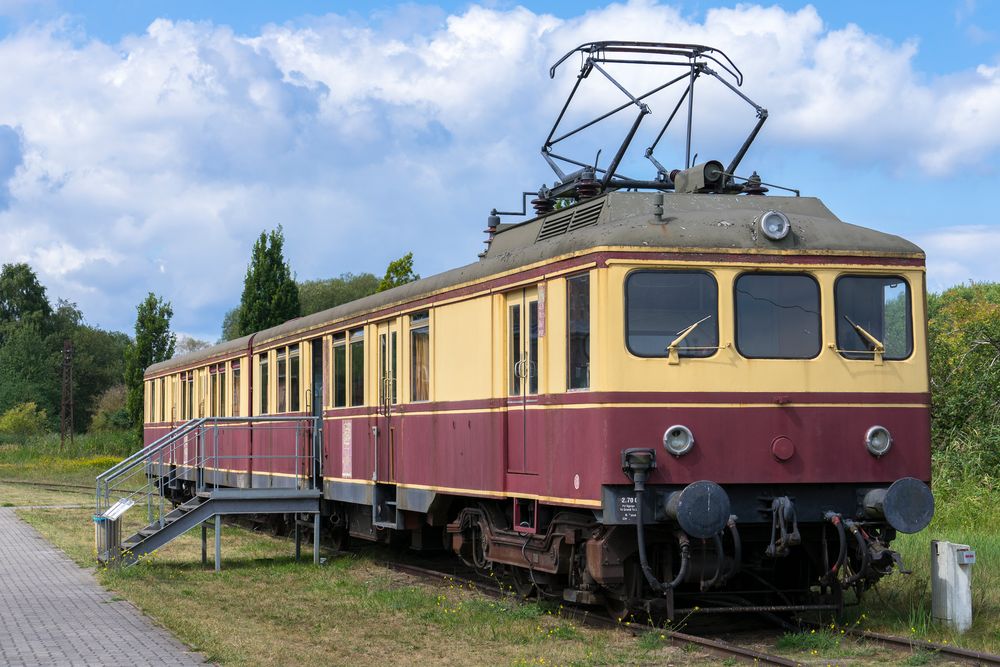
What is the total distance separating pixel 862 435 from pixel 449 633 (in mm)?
3596

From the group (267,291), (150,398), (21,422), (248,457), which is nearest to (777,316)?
(248,457)

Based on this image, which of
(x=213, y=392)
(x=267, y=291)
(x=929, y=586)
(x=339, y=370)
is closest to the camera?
(x=929, y=586)

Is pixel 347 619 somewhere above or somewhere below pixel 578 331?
below

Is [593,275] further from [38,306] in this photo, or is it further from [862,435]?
[38,306]

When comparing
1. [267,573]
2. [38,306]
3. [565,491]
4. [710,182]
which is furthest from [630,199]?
[38,306]

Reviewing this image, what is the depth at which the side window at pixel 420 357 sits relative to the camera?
13.8m

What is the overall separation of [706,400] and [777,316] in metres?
0.91

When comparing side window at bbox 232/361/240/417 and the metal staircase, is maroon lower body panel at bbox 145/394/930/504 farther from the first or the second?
side window at bbox 232/361/240/417

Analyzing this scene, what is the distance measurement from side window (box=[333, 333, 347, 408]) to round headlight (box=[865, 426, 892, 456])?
302 inches

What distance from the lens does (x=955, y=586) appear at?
10.6 meters

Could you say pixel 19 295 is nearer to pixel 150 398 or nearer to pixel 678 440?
pixel 150 398

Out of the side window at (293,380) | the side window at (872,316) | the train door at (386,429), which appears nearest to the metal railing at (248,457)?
the side window at (293,380)

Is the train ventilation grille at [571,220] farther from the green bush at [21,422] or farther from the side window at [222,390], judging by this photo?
the green bush at [21,422]

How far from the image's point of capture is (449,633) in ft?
36.3
